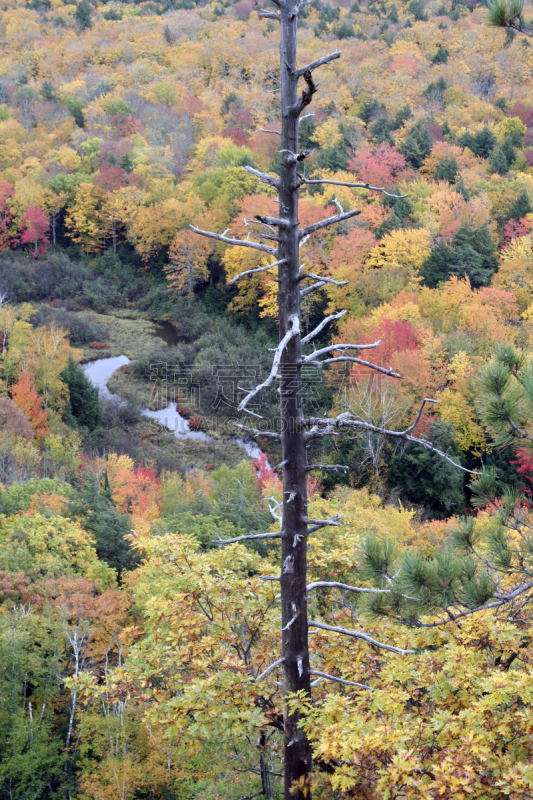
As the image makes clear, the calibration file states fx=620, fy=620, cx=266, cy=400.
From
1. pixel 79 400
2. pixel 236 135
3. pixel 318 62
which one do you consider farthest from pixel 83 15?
pixel 318 62

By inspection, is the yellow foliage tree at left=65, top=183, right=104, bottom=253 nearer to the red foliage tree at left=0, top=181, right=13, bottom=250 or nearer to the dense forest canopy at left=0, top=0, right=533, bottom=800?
the dense forest canopy at left=0, top=0, right=533, bottom=800

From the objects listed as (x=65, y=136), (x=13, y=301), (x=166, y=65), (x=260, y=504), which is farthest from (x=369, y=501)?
→ (x=166, y=65)

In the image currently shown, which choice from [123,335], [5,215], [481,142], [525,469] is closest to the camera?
[525,469]

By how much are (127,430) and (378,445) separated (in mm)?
13380

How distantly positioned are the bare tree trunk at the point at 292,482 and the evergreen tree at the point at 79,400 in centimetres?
2639

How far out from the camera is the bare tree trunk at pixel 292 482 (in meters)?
Answer: 4.47

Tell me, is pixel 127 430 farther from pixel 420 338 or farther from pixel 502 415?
pixel 502 415

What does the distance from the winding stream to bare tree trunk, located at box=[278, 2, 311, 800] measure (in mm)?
23508

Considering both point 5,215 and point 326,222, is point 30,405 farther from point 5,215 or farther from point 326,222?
point 326,222

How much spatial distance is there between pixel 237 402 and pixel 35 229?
24548mm

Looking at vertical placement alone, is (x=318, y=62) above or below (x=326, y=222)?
above

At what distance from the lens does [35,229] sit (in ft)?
151

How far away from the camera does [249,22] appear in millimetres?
68062

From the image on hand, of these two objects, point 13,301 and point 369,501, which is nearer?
point 369,501
